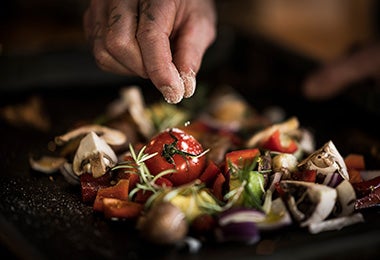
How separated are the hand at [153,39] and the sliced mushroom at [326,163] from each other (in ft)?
1.81

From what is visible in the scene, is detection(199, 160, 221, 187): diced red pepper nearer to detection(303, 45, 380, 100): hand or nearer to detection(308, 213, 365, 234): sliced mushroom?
detection(308, 213, 365, 234): sliced mushroom

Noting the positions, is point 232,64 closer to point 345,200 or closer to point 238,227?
point 345,200

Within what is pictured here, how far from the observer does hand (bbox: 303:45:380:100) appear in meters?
3.76

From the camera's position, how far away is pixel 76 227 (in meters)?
2.38

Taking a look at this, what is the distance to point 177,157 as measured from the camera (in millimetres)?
2562

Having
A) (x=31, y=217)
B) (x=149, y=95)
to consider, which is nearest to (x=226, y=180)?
(x=31, y=217)

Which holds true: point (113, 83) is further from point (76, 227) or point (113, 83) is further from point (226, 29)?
point (76, 227)

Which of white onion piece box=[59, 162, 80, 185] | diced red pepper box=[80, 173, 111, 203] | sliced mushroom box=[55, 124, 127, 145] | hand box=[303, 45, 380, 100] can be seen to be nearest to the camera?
diced red pepper box=[80, 173, 111, 203]

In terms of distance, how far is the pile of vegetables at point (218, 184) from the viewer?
88.9 inches

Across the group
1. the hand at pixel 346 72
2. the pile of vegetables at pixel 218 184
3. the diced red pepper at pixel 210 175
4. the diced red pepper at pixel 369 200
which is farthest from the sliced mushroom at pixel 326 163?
the hand at pixel 346 72

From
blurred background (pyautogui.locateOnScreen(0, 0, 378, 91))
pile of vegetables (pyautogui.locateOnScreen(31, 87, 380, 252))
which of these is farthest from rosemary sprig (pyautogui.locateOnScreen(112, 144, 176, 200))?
blurred background (pyautogui.locateOnScreen(0, 0, 378, 91))

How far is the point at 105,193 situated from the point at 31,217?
291 millimetres

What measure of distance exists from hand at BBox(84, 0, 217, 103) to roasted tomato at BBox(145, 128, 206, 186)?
196mm

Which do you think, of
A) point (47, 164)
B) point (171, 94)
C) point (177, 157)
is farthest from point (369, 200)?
point (47, 164)
